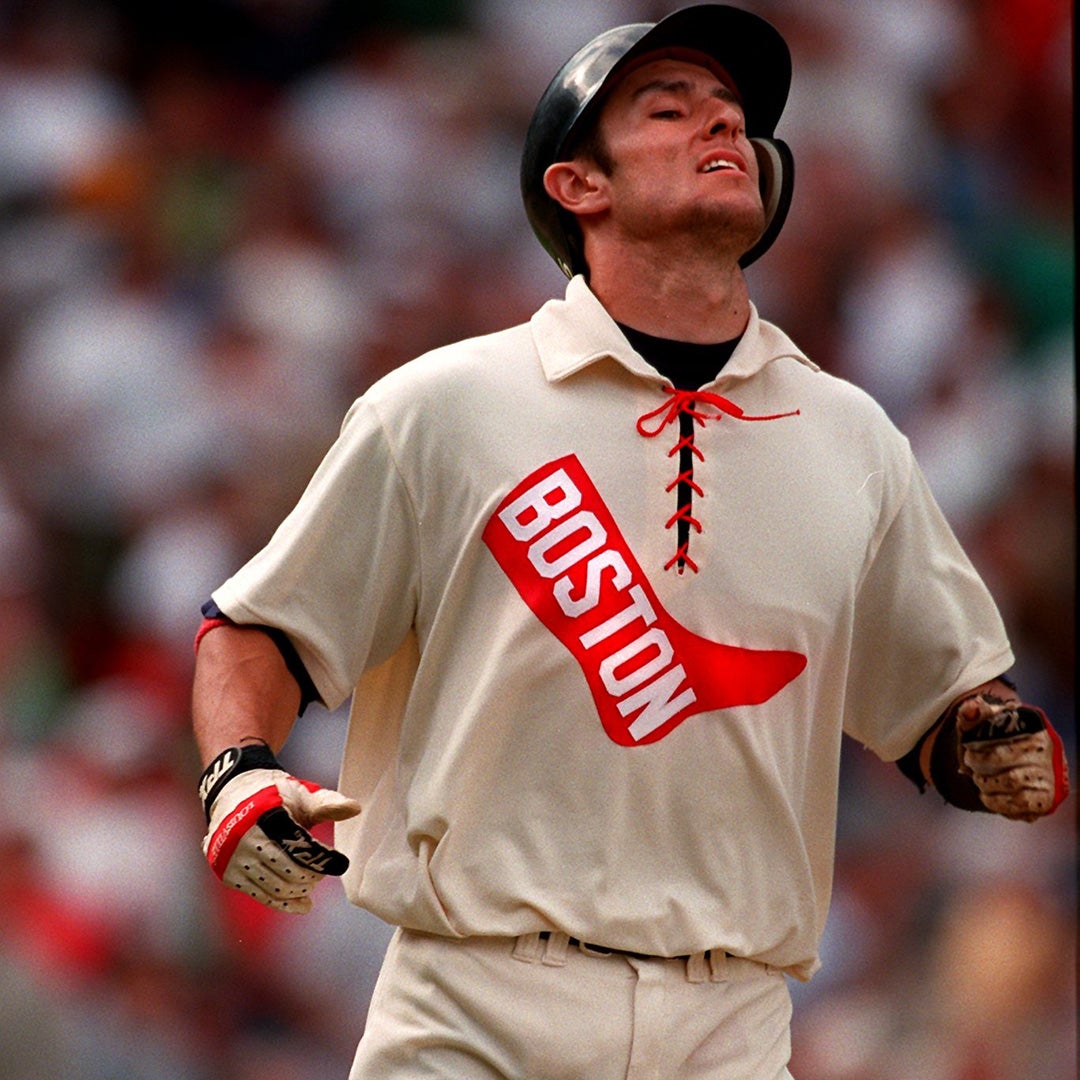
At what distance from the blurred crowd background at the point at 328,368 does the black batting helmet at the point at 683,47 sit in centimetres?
235

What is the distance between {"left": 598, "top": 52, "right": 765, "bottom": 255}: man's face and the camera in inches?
102

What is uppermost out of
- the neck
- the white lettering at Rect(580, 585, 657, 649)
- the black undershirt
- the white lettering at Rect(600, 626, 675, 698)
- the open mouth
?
the open mouth

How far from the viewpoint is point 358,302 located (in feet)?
17.6

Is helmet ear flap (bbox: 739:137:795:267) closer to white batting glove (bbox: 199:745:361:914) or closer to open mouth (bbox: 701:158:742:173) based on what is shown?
open mouth (bbox: 701:158:742:173)

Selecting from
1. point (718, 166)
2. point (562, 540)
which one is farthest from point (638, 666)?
point (718, 166)

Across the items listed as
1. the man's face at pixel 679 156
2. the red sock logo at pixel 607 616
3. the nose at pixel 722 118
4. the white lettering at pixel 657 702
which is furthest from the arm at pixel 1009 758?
the nose at pixel 722 118

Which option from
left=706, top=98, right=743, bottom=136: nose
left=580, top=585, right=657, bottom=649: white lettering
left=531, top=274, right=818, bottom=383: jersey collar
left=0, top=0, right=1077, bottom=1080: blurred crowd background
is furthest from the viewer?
left=0, top=0, right=1077, bottom=1080: blurred crowd background

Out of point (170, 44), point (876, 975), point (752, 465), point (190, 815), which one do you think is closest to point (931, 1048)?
point (876, 975)

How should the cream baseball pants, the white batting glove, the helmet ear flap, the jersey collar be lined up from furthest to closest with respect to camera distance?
the helmet ear flap → the jersey collar → the cream baseball pants → the white batting glove

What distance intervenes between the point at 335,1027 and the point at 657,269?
2.75 metres

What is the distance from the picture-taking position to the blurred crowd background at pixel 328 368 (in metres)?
4.73

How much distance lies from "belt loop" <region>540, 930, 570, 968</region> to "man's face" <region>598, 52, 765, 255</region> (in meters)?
0.98

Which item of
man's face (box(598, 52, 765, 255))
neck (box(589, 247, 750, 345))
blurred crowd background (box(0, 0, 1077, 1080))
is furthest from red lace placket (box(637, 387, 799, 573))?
blurred crowd background (box(0, 0, 1077, 1080))

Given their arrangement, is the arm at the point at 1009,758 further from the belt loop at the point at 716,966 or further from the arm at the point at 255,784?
the arm at the point at 255,784
